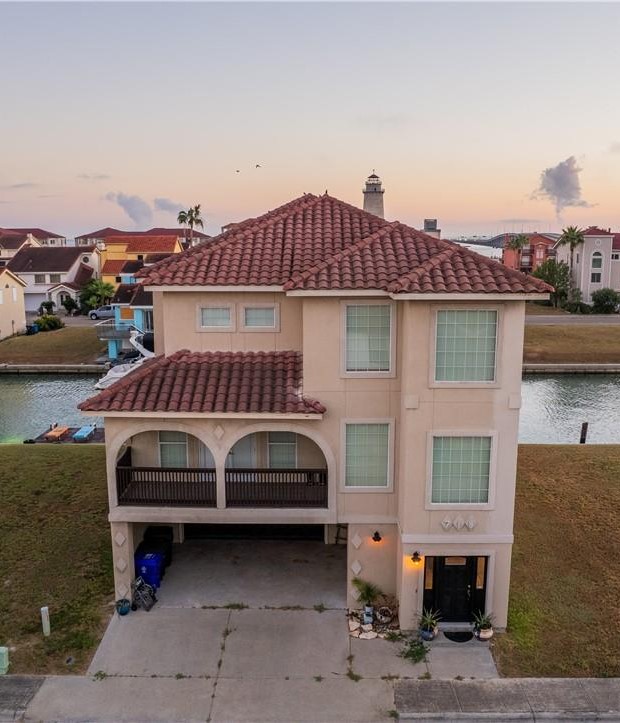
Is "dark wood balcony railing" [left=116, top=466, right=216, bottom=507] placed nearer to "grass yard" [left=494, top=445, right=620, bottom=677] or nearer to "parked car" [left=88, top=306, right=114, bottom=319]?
"grass yard" [left=494, top=445, right=620, bottom=677]

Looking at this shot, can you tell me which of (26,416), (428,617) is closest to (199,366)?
(428,617)

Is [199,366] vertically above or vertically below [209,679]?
above

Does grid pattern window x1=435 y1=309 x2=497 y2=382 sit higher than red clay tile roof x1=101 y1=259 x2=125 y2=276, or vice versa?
red clay tile roof x1=101 y1=259 x2=125 y2=276

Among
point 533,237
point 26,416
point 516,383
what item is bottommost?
→ point 26,416

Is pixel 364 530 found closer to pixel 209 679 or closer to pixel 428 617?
pixel 428 617

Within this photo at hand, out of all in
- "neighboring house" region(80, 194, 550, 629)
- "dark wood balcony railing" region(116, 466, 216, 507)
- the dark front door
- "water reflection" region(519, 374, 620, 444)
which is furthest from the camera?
"water reflection" region(519, 374, 620, 444)

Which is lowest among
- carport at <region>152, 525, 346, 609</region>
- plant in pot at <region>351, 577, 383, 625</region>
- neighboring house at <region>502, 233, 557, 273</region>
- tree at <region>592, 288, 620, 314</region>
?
carport at <region>152, 525, 346, 609</region>

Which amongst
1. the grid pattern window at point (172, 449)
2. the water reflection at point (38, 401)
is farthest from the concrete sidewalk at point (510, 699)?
the water reflection at point (38, 401)

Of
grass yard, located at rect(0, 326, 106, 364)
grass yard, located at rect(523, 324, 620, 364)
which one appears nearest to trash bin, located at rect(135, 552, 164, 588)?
grass yard, located at rect(0, 326, 106, 364)
